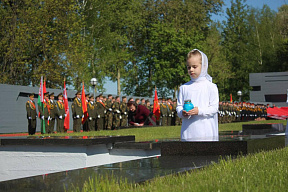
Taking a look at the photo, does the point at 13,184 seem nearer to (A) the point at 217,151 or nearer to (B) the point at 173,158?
(B) the point at 173,158

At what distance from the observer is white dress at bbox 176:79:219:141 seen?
7.72 metres

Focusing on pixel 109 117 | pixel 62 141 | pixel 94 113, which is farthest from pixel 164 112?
pixel 62 141

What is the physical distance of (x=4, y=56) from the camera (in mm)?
36719

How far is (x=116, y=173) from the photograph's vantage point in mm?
5523

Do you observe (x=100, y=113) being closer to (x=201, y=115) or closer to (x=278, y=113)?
(x=278, y=113)

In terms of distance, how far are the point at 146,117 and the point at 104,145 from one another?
14.8 meters

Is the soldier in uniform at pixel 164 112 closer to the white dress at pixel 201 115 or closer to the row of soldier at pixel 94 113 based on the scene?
the row of soldier at pixel 94 113

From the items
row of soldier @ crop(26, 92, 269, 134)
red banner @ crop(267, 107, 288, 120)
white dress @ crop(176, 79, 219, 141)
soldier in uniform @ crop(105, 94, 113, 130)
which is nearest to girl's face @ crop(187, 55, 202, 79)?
white dress @ crop(176, 79, 219, 141)

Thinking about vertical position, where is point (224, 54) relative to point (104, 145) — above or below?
above

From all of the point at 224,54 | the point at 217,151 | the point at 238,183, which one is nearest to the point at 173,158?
the point at 217,151

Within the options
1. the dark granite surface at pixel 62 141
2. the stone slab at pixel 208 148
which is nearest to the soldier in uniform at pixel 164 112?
the dark granite surface at pixel 62 141

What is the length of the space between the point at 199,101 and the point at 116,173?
Result: 264cm

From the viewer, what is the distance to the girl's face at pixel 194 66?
771 cm

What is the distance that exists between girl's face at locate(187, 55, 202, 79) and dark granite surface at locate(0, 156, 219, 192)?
1.40 metres
